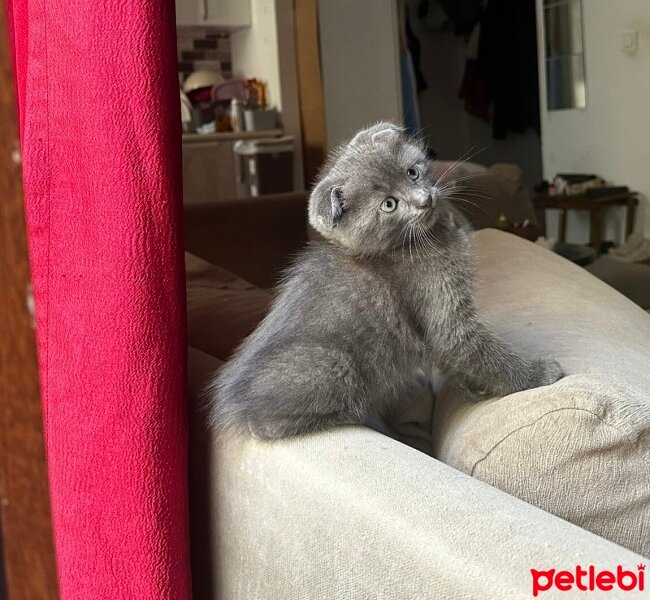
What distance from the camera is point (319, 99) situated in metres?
4.05

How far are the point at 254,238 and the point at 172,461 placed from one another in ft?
6.25

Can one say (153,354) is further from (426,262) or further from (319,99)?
(319,99)

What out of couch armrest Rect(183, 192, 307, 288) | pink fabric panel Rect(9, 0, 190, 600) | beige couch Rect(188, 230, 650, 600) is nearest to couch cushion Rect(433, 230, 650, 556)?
beige couch Rect(188, 230, 650, 600)

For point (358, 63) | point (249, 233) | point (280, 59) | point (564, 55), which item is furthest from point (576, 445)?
point (280, 59)

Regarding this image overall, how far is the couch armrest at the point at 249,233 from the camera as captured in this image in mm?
2625

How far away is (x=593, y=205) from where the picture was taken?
11.2ft

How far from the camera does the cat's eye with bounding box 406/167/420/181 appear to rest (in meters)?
1.00

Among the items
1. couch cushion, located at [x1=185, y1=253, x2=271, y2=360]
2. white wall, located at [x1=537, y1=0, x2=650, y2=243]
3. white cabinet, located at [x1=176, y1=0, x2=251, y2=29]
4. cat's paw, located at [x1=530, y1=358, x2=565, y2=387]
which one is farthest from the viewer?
white cabinet, located at [x1=176, y1=0, x2=251, y2=29]

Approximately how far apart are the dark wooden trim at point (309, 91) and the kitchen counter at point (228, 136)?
0.53 ft

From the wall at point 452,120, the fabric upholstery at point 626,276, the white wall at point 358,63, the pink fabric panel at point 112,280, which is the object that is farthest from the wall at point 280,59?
the pink fabric panel at point 112,280

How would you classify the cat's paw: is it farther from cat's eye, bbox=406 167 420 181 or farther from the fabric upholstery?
the fabric upholstery

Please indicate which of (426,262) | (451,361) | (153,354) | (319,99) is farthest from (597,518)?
(319,99)

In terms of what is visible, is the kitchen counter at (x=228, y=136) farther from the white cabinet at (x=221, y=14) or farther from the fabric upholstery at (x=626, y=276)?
the fabric upholstery at (x=626, y=276)

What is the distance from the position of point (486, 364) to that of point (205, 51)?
13.3 feet
